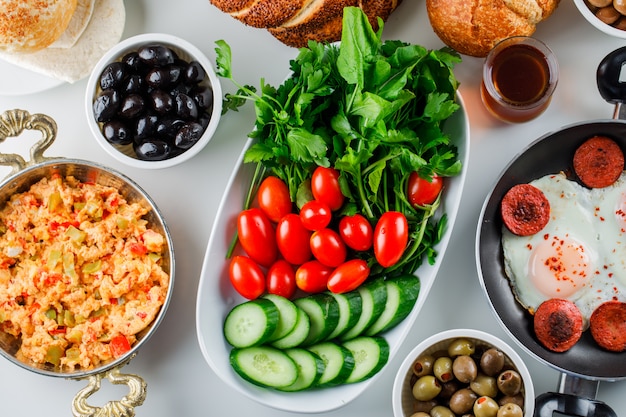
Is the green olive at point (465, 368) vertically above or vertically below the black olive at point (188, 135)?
below

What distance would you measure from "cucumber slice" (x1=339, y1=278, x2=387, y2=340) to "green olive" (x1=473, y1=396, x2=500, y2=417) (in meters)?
0.41

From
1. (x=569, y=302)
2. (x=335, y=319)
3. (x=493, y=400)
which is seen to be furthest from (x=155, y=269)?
(x=569, y=302)

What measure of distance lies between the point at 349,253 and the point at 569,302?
2.34 ft

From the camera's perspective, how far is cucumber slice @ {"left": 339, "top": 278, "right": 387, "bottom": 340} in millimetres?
2498

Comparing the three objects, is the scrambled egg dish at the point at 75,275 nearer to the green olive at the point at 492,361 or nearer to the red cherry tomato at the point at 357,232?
the red cherry tomato at the point at 357,232

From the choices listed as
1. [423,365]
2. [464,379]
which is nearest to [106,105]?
[423,365]

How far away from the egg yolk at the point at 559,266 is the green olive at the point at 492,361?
10.8 inches

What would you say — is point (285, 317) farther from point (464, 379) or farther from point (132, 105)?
point (132, 105)

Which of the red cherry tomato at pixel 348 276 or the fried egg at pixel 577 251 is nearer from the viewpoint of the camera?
the red cherry tomato at pixel 348 276

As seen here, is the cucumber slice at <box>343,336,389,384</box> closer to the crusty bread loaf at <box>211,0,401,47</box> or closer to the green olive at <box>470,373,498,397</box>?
the green olive at <box>470,373,498,397</box>

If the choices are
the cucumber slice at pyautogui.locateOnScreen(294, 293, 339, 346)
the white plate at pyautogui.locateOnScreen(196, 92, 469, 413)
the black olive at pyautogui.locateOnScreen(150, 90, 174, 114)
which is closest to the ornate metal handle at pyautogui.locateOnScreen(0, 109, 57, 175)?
the black olive at pyautogui.locateOnScreen(150, 90, 174, 114)

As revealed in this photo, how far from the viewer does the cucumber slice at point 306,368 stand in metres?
2.46

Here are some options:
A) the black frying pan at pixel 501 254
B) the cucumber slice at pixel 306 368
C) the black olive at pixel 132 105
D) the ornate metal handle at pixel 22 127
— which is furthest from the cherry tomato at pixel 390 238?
the ornate metal handle at pixel 22 127

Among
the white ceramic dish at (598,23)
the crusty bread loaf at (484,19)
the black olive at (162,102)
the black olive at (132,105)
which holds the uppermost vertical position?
the white ceramic dish at (598,23)
